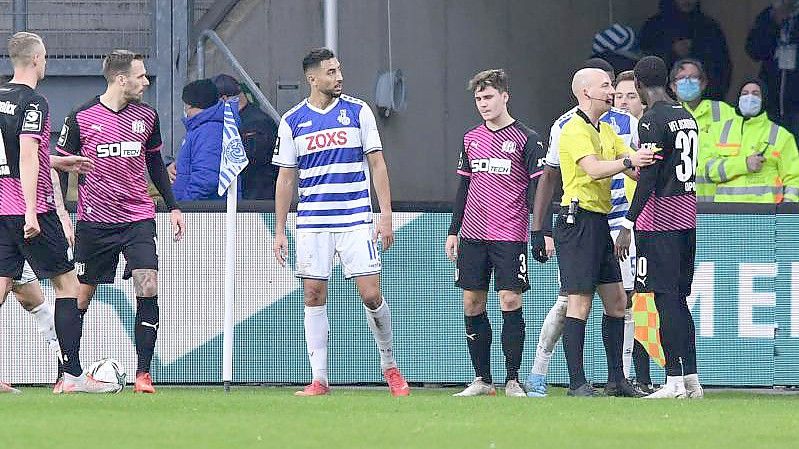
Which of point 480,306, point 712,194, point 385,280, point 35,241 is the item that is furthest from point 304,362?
point 712,194

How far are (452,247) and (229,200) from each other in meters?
1.93

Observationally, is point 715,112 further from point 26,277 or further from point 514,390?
point 26,277

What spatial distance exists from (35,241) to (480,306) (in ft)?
10.0

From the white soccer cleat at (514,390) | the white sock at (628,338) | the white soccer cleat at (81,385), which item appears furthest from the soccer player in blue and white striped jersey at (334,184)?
the white sock at (628,338)

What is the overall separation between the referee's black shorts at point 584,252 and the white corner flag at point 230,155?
2.54m

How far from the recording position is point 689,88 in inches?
604

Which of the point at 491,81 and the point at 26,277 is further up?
the point at 491,81

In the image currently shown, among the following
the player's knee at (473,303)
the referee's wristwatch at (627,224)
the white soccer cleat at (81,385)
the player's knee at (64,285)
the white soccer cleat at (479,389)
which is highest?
the referee's wristwatch at (627,224)

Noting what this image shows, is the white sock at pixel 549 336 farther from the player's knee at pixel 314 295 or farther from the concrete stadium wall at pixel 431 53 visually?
the concrete stadium wall at pixel 431 53

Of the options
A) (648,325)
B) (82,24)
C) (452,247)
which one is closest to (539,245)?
(452,247)

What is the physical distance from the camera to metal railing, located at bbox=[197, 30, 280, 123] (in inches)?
657

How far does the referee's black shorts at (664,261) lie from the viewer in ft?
37.8

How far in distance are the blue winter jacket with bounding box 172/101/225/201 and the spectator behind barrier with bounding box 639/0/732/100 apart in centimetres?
536

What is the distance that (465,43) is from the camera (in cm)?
1834
